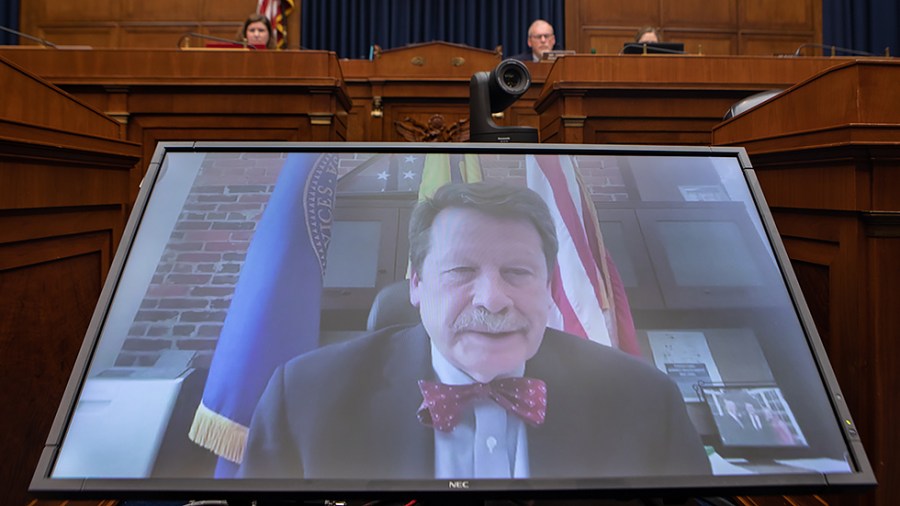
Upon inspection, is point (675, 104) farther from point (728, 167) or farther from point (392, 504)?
point (392, 504)

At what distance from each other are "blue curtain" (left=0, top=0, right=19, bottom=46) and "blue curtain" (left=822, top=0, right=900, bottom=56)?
6476 millimetres

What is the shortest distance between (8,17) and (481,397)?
5.81 metres

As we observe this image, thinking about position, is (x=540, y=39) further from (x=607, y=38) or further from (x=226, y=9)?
(x=226, y=9)

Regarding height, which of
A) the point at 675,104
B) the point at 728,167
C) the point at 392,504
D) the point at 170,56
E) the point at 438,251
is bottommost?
the point at 392,504

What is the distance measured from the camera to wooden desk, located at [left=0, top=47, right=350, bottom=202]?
2553 mm

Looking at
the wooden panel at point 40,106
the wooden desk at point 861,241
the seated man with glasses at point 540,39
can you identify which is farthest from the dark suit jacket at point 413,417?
the seated man with glasses at point 540,39

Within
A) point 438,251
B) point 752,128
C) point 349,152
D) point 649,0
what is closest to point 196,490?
point 438,251

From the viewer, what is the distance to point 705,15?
5.07m

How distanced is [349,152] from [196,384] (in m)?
0.41

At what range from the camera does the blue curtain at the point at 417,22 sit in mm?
4988

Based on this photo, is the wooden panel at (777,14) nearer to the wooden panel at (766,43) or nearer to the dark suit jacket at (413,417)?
the wooden panel at (766,43)

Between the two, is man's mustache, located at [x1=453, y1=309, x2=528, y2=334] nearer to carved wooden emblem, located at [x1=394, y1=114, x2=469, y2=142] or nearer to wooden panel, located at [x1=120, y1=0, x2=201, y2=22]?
carved wooden emblem, located at [x1=394, y1=114, x2=469, y2=142]

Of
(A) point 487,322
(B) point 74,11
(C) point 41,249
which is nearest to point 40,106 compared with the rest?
(C) point 41,249

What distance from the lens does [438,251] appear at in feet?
2.81
